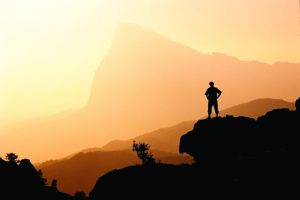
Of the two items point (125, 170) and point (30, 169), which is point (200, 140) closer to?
point (125, 170)

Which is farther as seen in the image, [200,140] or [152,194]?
[200,140]

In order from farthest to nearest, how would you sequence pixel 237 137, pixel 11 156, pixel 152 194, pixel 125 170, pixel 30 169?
pixel 11 156
pixel 30 169
pixel 237 137
pixel 125 170
pixel 152 194

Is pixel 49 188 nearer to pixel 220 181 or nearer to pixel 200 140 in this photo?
pixel 200 140

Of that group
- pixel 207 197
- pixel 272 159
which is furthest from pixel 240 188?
pixel 272 159

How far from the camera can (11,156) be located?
3910 inches

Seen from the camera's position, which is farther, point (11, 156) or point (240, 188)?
point (11, 156)

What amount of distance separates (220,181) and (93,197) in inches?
351

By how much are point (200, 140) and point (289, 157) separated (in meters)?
12.9

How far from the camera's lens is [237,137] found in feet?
110

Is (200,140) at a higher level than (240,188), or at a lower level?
higher

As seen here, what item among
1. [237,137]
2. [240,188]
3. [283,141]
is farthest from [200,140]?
[240,188]

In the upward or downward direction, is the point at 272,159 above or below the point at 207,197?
above

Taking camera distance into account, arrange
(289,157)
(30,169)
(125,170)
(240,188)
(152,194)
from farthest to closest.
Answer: (30,169) < (125,170) < (152,194) < (289,157) < (240,188)

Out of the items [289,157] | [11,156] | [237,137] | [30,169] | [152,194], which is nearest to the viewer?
[289,157]
